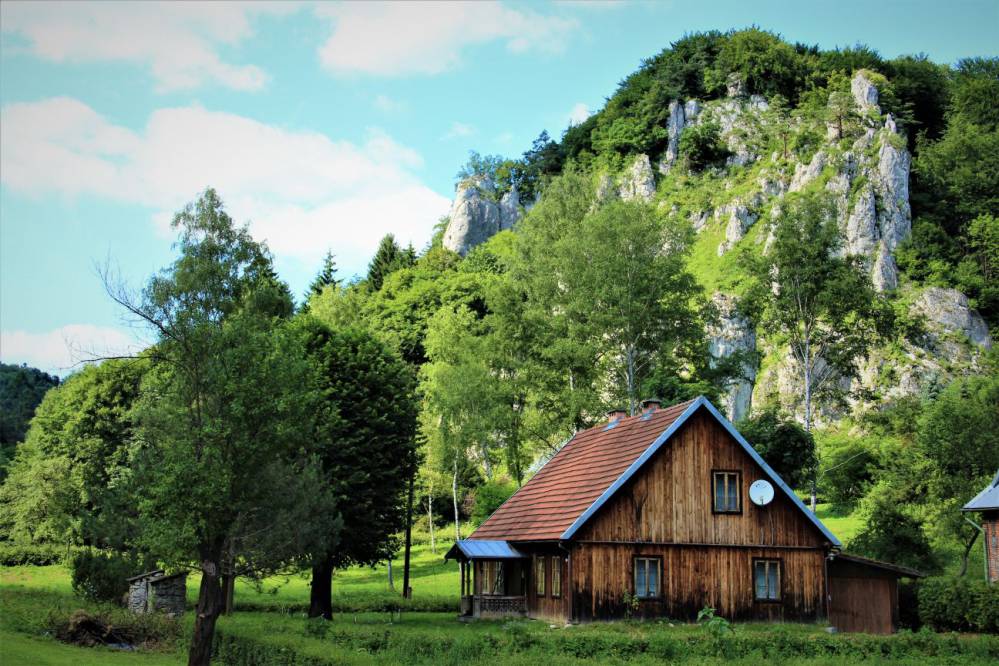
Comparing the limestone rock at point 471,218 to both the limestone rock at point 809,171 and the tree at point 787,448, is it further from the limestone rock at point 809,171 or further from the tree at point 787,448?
the tree at point 787,448

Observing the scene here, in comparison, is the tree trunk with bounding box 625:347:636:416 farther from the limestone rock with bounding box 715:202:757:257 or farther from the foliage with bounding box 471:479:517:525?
the limestone rock with bounding box 715:202:757:257

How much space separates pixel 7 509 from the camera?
54406 millimetres

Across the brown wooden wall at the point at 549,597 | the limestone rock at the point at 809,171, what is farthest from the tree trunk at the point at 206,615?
the limestone rock at the point at 809,171

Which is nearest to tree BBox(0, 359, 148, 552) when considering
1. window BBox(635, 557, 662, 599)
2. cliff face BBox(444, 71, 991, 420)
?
window BBox(635, 557, 662, 599)

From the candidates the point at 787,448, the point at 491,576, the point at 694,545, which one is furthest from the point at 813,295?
the point at 491,576

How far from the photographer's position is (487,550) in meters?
32.9

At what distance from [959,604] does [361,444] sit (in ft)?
74.6

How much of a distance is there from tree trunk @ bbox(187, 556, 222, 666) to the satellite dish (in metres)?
17.8

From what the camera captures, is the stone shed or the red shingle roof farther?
the red shingle roof

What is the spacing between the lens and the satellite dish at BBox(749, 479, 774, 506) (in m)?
30.4

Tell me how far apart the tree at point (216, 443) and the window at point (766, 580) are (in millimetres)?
15457

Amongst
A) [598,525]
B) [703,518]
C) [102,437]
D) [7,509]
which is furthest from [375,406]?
[7,509]

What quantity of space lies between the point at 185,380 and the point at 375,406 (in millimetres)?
14756

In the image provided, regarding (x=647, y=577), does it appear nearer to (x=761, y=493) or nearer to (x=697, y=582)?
(x=697, y=582)
